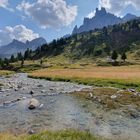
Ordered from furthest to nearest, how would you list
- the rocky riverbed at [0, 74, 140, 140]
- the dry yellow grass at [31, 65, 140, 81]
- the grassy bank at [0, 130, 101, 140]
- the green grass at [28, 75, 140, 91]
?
the dry yellow grass at [31, 65, 140, 81], the green grass at [28, 75, 140, 91], the rocky riverbed at [0, 74, 140, 140], the grassy bank at [0, 130, 101, 140]

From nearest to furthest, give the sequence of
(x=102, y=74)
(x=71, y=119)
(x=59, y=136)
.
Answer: (x=59, y=136) < (x=71, y=119) < (x=102, y=74)

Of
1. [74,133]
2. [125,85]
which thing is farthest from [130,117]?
[125,85]

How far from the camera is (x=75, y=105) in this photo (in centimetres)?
3631

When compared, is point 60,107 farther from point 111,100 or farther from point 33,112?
point 111,100

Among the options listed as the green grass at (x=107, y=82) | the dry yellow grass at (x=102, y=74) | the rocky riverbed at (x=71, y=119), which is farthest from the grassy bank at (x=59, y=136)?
the dry yellow grass at (x=102, y=74)

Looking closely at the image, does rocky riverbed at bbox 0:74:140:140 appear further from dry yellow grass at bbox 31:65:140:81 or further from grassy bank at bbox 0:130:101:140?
dry yellow grass at bbox 31:65:140:81

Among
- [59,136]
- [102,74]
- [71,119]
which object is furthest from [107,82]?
[59,136]

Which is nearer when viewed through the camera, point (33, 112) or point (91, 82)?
point (33, 112)

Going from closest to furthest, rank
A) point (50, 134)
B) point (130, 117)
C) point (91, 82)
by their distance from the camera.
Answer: point (50, 134) → point (130, 117) → point (91, 82)

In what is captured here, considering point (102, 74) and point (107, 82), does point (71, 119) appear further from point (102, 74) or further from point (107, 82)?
point (102, 74)

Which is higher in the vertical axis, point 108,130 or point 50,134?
point 50,134

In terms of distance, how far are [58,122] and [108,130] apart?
554 cm

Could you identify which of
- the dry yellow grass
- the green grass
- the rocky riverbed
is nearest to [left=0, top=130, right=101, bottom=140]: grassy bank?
the rocky riverbed

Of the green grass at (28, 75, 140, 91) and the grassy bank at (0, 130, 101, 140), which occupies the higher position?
the grassy bank at (0, 130, 101, 140)
